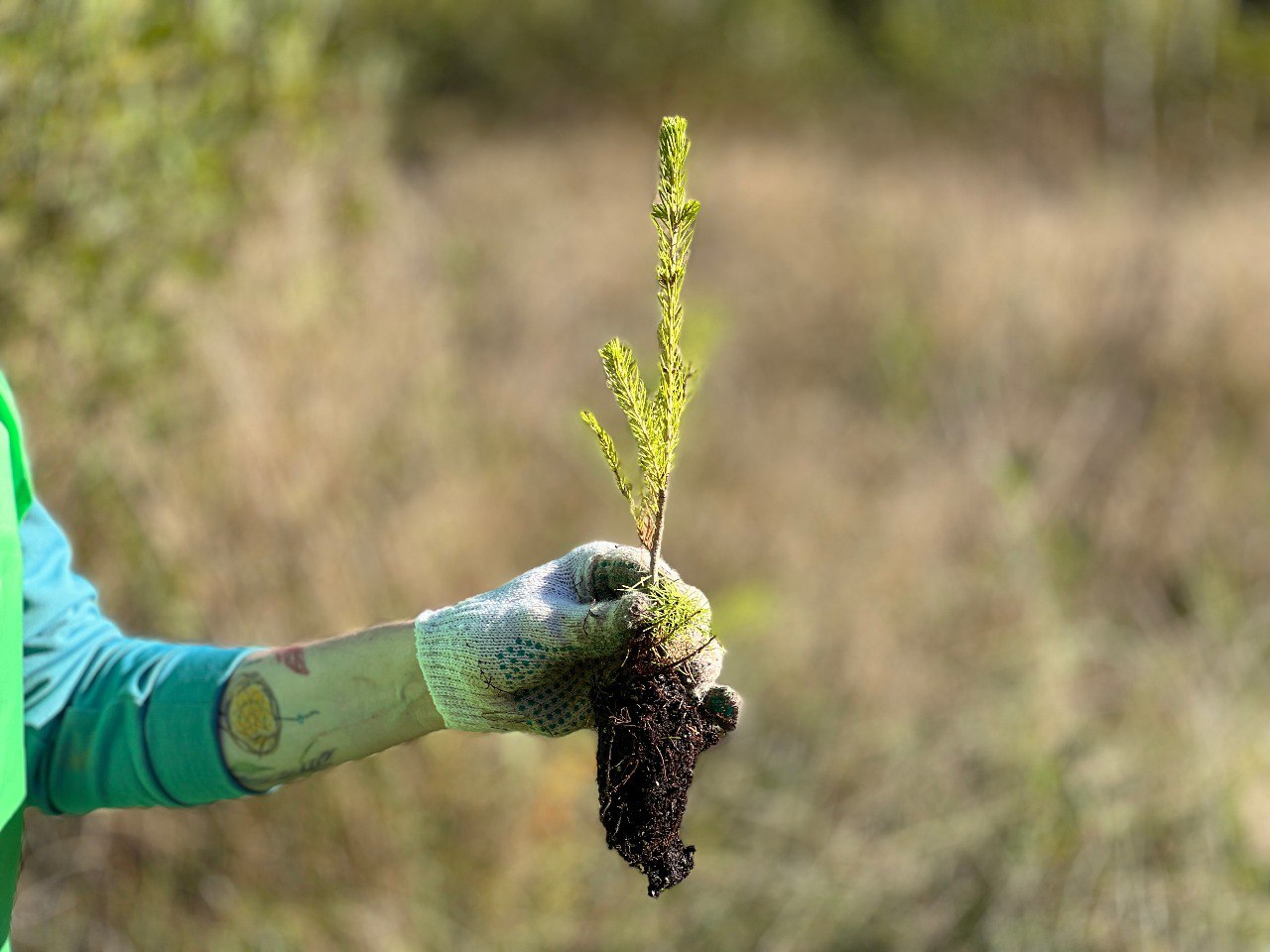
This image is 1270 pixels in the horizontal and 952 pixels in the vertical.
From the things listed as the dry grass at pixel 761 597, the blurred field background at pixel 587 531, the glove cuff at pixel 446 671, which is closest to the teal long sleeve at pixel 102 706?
the glove cuff at pixel 446 671

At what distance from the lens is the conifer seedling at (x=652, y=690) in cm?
101

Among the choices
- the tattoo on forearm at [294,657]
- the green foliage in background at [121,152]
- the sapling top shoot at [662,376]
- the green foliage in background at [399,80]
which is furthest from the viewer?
the green foliage in background at [399,80]

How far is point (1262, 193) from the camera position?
673cm

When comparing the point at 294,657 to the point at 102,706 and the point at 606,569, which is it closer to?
the point at 102,706

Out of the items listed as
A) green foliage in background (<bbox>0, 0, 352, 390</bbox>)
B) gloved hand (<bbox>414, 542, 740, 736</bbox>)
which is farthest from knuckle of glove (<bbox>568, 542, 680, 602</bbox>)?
green foliage in background (<bbox>0, 0, 352, 390</bbox>)

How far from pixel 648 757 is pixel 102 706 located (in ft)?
2.04

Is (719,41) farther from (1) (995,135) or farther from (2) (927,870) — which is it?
(2) (927,870)

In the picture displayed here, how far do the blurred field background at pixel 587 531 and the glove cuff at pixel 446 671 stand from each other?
0.38m

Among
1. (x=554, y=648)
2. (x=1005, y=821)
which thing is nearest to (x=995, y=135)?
(x=1005, y=821)

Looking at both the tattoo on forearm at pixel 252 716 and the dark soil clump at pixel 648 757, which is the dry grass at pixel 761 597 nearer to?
the dark soil clump at pixel 648 757

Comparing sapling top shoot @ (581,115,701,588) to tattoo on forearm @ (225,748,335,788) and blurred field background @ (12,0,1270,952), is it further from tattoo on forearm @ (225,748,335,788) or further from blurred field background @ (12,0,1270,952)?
tattoo on forearm @ (225,748,335,788)

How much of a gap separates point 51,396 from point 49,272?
0.94 ft

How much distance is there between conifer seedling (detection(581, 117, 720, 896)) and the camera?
101cm

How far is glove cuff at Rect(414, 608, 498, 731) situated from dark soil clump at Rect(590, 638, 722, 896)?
127 mm
